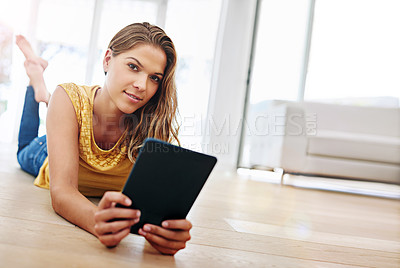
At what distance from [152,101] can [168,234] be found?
491 millimetres

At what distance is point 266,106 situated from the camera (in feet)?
12.8

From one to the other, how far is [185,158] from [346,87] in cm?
446

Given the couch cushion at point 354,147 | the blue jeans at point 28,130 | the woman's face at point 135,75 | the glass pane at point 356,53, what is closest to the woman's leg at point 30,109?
the blue jeans at point 28,130

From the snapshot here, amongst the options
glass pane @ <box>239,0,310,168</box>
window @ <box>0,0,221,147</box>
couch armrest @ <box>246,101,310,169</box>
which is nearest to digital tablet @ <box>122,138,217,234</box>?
couch armrest @ <box>246,101,310,169</box>

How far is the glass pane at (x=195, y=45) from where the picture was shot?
5184 mm

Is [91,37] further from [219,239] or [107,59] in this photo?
[219,239]

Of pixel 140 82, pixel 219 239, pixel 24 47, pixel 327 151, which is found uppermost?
pixel 24 47

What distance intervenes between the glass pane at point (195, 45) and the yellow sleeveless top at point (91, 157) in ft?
12.9

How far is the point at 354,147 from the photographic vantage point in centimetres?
309

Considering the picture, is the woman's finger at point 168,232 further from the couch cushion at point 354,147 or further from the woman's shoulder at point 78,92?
the couch cushion at point 354,147

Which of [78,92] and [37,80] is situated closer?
[78,92]

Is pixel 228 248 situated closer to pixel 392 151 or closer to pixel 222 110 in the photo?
pixel 392 151

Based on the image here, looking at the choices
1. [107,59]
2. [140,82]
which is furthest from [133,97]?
[107,59]

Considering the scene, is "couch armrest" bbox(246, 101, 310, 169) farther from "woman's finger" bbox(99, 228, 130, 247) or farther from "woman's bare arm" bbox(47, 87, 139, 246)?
"woman's finger" bbox(99, 228, 130, 247)
